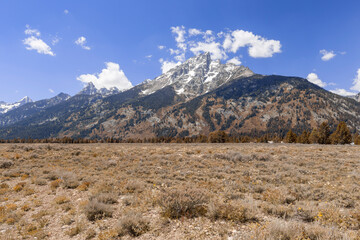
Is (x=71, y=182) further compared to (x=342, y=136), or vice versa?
(x=342, y=136)

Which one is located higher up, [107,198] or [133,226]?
[133,226]

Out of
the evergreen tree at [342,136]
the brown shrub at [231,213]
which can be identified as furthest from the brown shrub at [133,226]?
the evergreen tree at [342,136]

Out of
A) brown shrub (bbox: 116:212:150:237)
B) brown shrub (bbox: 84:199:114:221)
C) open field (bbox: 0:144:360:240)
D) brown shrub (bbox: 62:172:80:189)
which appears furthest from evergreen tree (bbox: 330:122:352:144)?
brown shrub (bbox: 62:172:80:189)

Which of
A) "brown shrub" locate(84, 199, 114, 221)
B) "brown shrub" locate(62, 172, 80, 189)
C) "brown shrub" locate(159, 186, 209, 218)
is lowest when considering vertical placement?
"brown shrub" locate(62, 172, 80, 189)

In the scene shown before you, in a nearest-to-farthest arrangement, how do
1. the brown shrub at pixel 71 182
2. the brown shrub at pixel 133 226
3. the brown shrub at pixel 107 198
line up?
the brown shrub at pixel 133 226 < the brown shrub at pixel 107 198 < the brown shrub at pixel 71 182

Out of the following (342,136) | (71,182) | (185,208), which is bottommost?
(71,182)

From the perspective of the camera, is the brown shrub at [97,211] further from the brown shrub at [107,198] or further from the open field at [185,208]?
the brown shrub at [107,198]

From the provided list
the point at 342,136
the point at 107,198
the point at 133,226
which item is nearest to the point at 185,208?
the point at 133,226

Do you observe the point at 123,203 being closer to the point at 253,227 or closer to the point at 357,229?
the point at 253,227

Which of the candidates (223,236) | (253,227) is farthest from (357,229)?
(223,236)

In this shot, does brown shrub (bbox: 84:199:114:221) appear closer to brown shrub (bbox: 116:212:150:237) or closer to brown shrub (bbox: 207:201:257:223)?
brown shrub (bbox: 116:212:150:237)

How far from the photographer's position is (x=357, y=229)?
5266 mm

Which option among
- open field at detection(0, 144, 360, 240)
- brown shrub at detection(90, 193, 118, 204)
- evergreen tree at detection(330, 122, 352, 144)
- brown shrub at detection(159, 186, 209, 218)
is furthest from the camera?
evergreen tree at detection(330, 122, 352, 144)

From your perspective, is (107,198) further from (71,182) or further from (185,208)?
(71,182)
